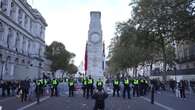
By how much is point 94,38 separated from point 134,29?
16242mm

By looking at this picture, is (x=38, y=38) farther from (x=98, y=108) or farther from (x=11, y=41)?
(x=98, y=108)

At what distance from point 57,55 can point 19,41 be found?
120ft

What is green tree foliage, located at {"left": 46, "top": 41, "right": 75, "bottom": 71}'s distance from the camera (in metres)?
97.8

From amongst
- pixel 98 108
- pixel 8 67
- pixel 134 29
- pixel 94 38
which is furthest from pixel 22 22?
pixel 98 108

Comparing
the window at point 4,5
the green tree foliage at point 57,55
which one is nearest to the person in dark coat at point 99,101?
the window at point 4,5

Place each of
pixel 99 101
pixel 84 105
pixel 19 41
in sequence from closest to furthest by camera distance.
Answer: pixel 99 101
pixel 84 105
pixel 19 41

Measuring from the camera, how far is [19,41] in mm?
61844

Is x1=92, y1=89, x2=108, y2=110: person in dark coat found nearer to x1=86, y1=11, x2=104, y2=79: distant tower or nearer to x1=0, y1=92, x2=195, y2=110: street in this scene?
x1=0, y1=92, x2=195, y2=110: street

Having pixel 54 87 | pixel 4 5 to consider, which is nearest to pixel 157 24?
pixel 4 5

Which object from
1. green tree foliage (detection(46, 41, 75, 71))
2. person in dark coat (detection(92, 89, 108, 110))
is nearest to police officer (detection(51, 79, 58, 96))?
person in dark coat (detection(92, 89, 108, 110))

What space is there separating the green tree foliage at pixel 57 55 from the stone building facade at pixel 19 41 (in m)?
12.3

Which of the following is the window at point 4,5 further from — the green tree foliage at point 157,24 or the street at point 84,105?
the street at point 84,105

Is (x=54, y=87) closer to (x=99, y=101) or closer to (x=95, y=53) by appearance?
(x=95, y=53)

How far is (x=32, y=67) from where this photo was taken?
75.1 metres
